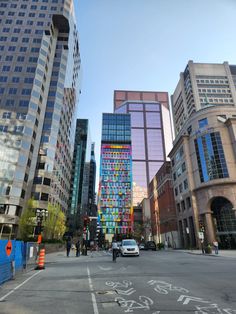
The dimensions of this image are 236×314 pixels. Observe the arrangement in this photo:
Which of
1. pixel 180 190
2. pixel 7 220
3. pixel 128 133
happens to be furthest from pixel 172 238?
pixel 128 133

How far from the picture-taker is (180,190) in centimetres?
6334

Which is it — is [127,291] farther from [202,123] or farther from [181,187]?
[181,187]

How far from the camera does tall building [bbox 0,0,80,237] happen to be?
5106 centimetres

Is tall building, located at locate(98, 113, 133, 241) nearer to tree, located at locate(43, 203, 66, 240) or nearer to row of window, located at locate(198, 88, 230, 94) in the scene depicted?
row of window, located at locate(198, 88, 230, 94)

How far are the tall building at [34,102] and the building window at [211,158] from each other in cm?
3941

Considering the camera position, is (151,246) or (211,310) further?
(151,246)

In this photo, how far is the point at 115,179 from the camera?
14312 centimetres

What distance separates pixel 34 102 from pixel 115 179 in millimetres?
91738

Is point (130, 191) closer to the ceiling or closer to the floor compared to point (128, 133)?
closer to the floor

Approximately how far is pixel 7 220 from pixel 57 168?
2204 cm

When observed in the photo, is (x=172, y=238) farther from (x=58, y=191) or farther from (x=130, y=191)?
(x=130, y=191)

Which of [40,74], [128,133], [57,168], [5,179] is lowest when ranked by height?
[5,179]

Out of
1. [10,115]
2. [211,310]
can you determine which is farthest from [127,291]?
[10,115]

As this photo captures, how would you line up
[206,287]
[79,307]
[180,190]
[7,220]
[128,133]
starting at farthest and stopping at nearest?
[128,133] → [180,190] → [7,220] → [206,287] → [79,307]
